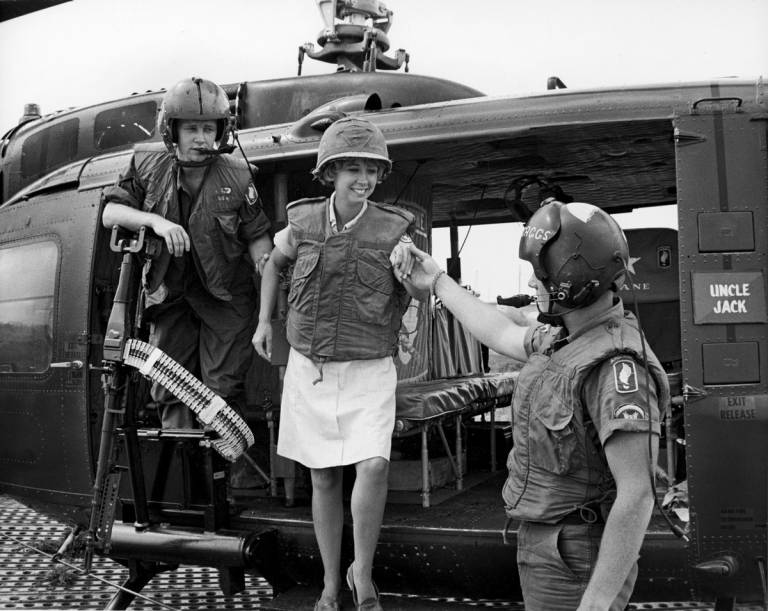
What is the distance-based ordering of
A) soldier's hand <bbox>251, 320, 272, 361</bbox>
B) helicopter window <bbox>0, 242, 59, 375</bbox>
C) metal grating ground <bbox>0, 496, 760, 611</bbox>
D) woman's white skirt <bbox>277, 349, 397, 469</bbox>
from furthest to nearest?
helicopter window <bbox>0, 242, 59, 375</bbox>
metal grating ground <bbox>0, 496, 760, 611</bbox>
soldier's hand <bbox>251, 320, 272, 361</bbox>
woman's white skirt <bbox>277, 349, 397, 469</bbox>

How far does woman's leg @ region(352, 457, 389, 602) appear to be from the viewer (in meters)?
3.41

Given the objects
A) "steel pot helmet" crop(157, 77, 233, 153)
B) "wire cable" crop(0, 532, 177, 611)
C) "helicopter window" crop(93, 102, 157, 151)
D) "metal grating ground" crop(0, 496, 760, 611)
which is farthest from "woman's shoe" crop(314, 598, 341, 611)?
"helicopter window" crop(93, 102, 157, 151)

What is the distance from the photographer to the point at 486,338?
8.57 feet

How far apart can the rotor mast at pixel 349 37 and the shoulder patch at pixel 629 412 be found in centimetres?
459

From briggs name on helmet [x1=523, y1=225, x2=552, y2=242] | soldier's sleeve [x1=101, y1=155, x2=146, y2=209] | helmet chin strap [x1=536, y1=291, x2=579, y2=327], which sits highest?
soldier's sleeve [x1=101, y1=155, x2=146, y2=209]

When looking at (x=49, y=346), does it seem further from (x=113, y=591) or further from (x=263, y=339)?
(x=263, y=339)

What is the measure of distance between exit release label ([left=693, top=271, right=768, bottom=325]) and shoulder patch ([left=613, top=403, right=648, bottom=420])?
1571 mm

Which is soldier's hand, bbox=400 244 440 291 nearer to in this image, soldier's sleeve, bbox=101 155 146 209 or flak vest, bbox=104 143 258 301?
flak vest, bbox=104 143 258 301

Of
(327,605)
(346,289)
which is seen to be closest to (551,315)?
(346,289)

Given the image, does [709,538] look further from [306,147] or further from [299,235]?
[306,147]

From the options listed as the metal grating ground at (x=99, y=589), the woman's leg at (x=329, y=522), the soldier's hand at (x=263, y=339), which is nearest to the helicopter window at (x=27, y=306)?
the metal grating ground at (x=99, y=589)

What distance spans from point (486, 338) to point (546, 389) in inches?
15.1

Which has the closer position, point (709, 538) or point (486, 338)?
point (486, 338)

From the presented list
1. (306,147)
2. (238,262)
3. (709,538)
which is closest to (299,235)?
(238,262)
